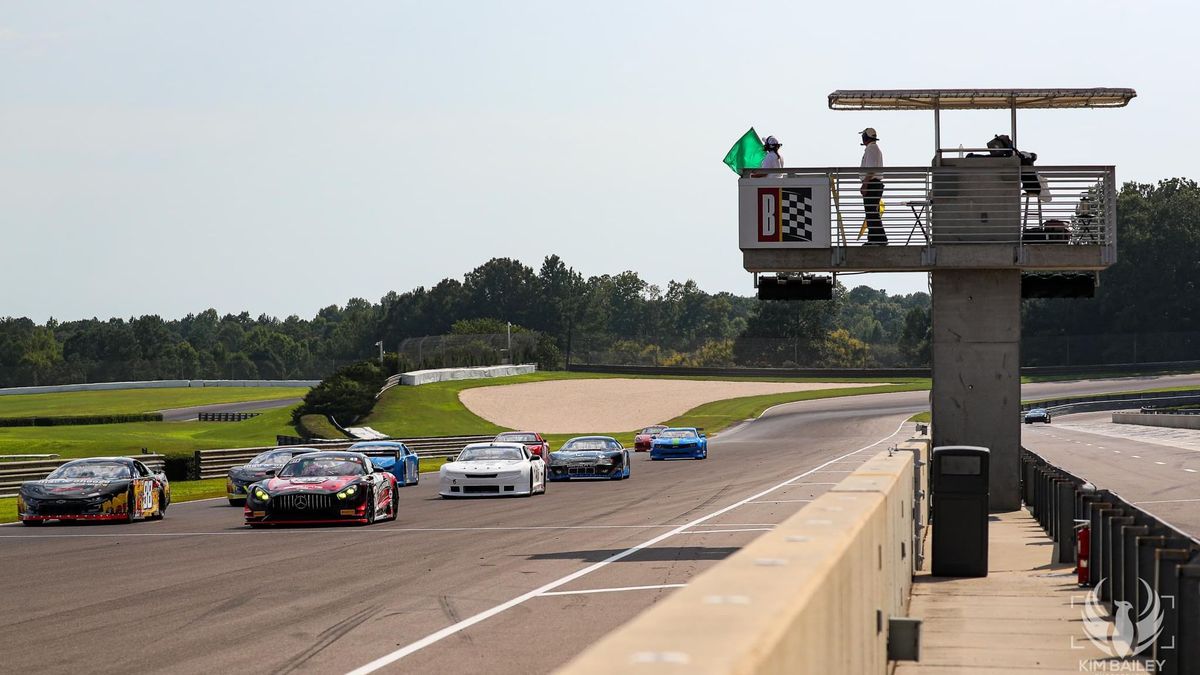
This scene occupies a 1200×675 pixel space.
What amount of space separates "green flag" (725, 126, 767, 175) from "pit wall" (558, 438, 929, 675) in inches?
662

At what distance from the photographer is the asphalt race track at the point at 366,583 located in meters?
9.62

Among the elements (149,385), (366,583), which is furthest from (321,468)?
(149,385)

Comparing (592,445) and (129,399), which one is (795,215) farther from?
(129,399)

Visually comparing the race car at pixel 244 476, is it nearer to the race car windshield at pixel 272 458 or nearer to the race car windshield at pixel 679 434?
the race car windshield at pixel 272 458

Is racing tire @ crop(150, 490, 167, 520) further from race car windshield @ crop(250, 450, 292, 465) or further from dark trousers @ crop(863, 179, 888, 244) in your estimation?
dark trousers @ crop(863, 179, 888, 244)

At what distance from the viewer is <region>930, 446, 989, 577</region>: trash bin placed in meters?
13.9

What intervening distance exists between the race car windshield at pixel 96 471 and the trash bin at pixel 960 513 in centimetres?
1471

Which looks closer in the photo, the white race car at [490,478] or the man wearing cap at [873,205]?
the man wearing cap at [873,205]

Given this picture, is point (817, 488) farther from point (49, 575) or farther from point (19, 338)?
point (19, 338)

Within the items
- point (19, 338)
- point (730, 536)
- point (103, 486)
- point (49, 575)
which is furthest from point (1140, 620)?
point (19, 338)

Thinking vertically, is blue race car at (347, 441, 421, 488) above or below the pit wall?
below

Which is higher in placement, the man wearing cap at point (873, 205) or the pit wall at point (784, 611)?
the man wearing cap at point (873, 205)

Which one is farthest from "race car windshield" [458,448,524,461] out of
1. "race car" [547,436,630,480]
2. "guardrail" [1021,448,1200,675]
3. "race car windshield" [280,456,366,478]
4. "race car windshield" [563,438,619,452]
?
"guardrail" [1021,448,1200,675]

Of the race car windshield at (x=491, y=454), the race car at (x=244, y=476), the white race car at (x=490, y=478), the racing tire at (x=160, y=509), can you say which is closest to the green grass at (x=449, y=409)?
the race car windshield at (x=491, y=454)
